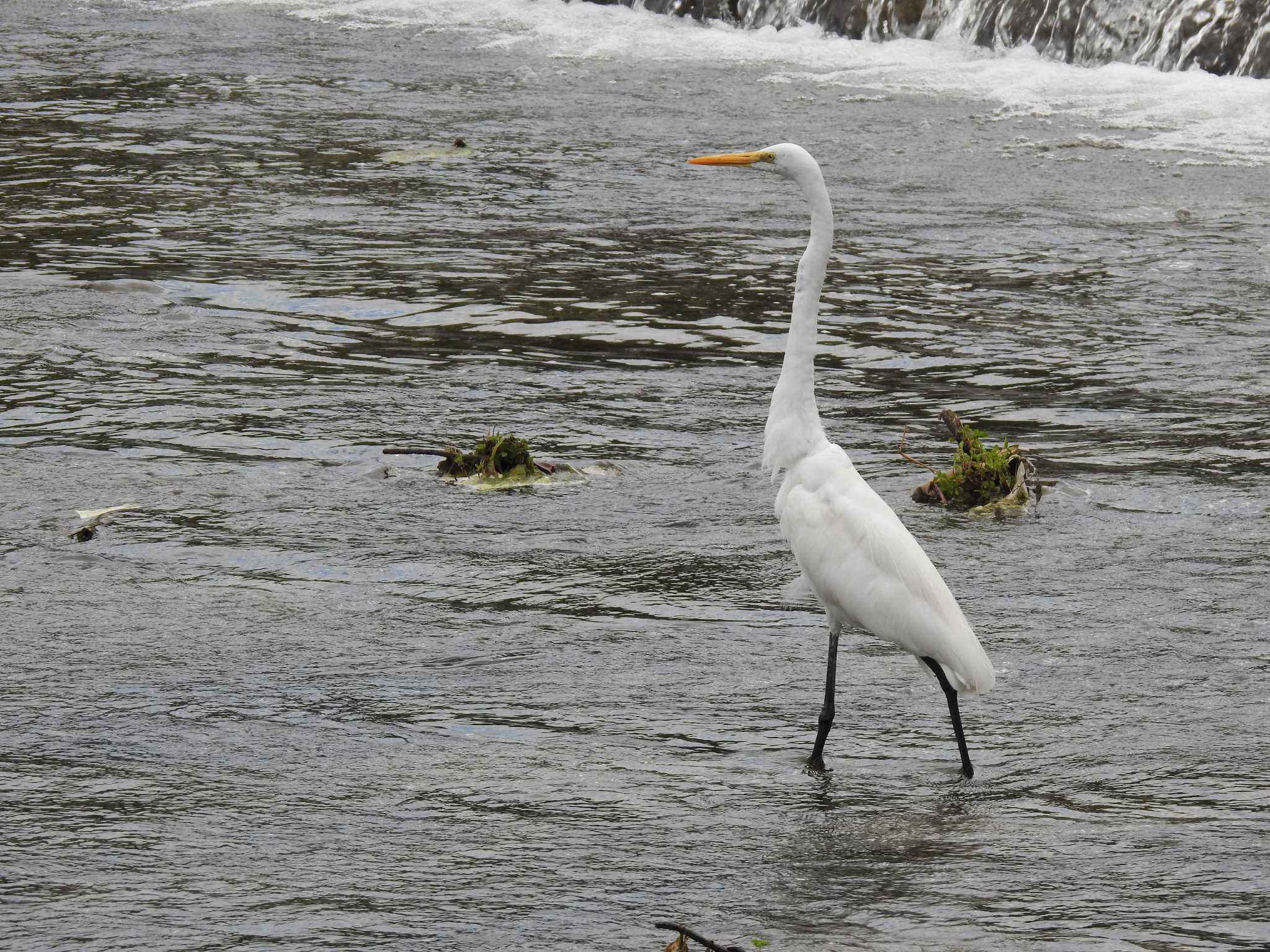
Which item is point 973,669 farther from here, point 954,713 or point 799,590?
point 799,590

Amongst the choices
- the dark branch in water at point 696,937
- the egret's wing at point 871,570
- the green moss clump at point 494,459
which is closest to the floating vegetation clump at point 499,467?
the green moss clump at point 494,459

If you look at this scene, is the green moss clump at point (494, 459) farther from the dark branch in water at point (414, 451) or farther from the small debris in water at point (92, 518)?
the small debris in water at point (92, 518)

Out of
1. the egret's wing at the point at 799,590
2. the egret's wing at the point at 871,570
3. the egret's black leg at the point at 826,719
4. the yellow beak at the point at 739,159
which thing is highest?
the yellow beak at the point at 739,159

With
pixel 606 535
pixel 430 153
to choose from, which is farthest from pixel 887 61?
pixel 606 535

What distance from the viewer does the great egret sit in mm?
5578

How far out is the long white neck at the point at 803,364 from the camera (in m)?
6.04

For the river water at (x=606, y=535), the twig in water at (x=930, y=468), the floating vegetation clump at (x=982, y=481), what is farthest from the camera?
the twig in water at (x=930, y=468)

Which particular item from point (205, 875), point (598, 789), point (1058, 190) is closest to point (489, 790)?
point (598, 789)

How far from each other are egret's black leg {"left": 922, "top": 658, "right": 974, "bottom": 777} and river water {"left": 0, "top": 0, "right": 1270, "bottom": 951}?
108 millimetres

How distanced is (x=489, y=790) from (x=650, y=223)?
8.66m

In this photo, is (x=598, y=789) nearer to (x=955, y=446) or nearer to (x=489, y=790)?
(x=489, y=790)

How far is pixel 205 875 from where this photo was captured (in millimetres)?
4898

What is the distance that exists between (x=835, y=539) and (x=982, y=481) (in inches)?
104

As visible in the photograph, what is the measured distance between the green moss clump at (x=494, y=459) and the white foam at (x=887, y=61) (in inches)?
359
